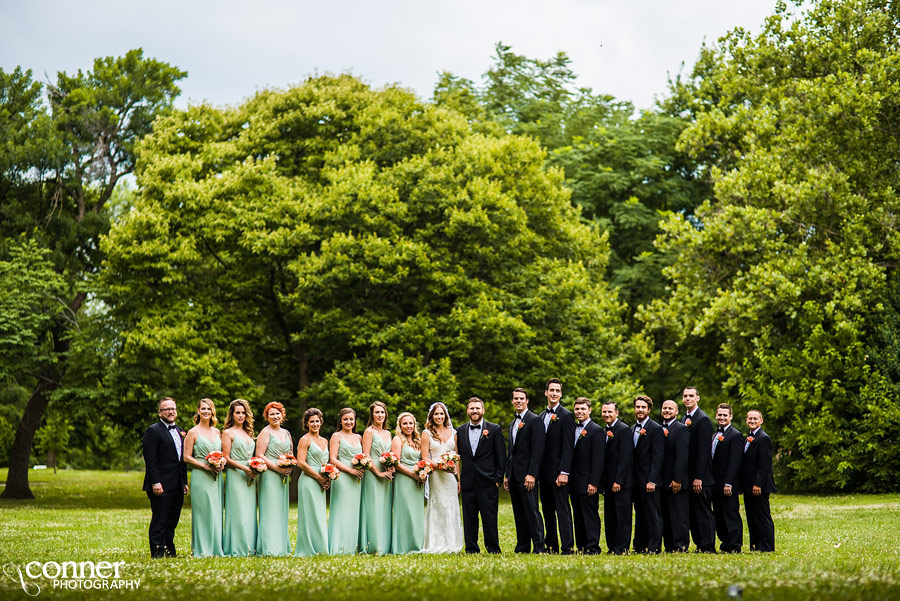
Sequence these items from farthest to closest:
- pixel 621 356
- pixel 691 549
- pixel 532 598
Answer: pixel 621 356, pixel 691 549, pixel 532 598

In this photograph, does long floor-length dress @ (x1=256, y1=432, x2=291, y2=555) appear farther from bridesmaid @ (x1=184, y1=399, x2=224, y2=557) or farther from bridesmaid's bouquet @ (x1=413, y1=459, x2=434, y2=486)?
bridesmaid's bouquet @ (x1=413, y1=459, x2=434, y2=486)

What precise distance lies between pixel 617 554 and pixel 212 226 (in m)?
21.9

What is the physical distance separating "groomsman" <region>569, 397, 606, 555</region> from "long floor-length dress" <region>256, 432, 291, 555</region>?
3.99 meters

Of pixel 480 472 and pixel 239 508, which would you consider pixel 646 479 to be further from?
pixel 239 508

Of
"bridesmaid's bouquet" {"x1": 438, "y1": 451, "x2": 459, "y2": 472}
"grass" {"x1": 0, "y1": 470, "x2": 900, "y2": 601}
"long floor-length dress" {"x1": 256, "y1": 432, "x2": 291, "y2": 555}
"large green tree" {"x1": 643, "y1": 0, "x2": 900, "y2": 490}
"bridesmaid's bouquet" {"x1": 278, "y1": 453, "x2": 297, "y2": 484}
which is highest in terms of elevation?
"large green tree" {"x1": 643, "y1": 0, "x2": 900, "y2": 490}

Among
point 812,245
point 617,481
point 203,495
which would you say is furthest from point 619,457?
point 812,245

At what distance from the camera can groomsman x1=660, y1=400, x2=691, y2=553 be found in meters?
13.6

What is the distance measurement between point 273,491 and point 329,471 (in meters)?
0.79

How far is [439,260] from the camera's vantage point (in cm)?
3120

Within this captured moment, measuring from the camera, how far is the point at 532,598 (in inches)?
315

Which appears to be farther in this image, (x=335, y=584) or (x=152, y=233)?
(x=152, y=233)

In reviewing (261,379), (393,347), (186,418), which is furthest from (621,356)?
(186,418)

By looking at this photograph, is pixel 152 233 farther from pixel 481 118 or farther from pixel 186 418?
pixel 481 118

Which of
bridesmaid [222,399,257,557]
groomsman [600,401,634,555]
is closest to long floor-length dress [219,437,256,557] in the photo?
bridesmaid [222,399,257,557]
